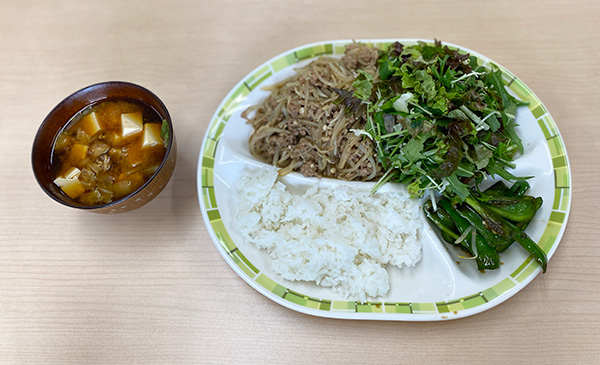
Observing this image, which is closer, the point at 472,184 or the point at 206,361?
the point at 206,361

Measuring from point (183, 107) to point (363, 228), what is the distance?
1.41m

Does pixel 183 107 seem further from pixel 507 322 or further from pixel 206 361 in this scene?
pixel 507 322

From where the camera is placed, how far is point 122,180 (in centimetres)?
190

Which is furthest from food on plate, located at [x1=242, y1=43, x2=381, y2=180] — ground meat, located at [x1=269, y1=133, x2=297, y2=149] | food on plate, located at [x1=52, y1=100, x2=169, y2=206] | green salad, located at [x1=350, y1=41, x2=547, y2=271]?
food on plate, located at [x1=52, y1=100, x2=169, y2=206]

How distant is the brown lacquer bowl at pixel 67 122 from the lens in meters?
1.76

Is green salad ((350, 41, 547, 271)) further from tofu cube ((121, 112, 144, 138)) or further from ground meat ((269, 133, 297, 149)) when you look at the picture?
tofu cube ((121, 112, 144, 138))

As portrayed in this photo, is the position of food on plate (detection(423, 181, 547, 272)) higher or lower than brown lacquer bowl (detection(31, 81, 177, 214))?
lower

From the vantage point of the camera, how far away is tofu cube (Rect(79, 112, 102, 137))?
1.98m

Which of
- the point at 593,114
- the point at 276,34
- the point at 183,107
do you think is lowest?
the point at 593,114

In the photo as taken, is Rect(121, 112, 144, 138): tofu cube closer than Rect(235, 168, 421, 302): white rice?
No

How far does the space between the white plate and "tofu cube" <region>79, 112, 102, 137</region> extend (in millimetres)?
575

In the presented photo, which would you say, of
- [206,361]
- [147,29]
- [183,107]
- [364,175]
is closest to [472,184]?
[364,175]

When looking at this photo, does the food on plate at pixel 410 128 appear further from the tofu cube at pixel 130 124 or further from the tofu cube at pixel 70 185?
the tofu cube at pixel 70 185

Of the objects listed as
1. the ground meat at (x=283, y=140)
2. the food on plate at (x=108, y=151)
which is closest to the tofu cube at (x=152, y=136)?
the food on plate at (x=108, y=151)
